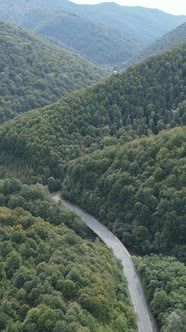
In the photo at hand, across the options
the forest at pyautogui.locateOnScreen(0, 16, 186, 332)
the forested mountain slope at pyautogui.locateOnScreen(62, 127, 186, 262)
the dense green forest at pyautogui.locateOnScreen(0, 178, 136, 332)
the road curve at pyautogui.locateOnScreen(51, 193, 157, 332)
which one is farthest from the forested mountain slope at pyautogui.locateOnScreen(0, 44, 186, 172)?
the dense green forest at pyautogui.locateOnScreen(0, 178, 136, 332)

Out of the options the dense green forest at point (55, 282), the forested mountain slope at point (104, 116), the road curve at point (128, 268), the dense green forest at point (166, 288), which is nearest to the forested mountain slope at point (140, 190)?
the road curve at point (128, 268)

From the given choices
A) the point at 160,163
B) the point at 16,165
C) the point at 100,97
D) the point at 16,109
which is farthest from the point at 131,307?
the point at 16,109

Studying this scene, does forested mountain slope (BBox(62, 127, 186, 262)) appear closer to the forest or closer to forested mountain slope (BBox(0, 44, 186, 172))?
the forest

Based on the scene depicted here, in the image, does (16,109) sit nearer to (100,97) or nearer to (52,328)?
(100,97)

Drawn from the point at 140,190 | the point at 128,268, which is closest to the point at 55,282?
the point at 128,268

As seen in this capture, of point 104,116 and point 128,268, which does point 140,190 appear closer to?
point 128,268

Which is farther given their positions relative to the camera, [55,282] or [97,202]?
[97,202]

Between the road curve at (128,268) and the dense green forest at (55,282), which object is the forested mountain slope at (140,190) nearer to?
the road curve at (128,268)
